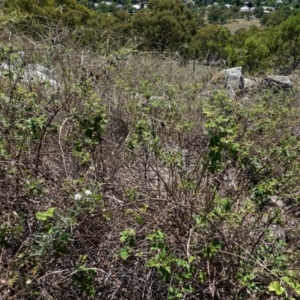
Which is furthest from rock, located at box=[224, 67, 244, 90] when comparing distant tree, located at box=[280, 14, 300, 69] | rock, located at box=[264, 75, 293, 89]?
distant tree, located at box=[280, 14, 300, 69]

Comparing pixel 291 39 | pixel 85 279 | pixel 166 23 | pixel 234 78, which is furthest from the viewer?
pixel 166 23

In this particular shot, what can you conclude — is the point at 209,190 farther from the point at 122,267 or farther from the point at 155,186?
the point at 122,267

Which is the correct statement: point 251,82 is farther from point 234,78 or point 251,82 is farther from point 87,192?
point 87,192

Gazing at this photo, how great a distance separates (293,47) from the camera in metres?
10.9

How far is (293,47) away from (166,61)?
7.23 meters

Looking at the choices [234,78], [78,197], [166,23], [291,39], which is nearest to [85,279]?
[78,197]

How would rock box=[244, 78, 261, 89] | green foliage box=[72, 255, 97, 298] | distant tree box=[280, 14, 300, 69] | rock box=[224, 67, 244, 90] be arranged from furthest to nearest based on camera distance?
1. distant tree box=[280, 14, 300, 69]
2. rock box=[244, 78, 261, 89]
3. rock box=[224, 67, 244, 90]
4. green foliage box=[72, 255, 97, 298]

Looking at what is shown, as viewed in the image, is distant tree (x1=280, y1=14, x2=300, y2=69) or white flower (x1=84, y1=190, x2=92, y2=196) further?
distant tree (x1=280, y1=14, x2=300, y2=69)

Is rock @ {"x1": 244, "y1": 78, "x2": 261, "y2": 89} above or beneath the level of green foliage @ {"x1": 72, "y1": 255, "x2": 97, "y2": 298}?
beneath

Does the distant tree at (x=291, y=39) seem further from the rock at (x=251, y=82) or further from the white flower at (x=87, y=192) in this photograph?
the white flower at (x=87, y=192)

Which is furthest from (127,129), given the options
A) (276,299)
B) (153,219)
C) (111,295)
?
(276,299)

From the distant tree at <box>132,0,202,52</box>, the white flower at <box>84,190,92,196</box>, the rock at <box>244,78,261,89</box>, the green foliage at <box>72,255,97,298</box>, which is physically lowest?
the distant tree at <box>132,0,202,52</box>

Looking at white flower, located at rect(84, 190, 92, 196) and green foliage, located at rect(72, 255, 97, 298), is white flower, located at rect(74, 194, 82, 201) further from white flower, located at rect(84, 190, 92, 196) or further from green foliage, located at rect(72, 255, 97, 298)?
green foliage, located at rect(72, 255, 97, 298)

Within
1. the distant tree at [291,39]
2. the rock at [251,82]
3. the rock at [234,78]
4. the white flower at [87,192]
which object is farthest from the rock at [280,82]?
the distant tree at [291,39]
